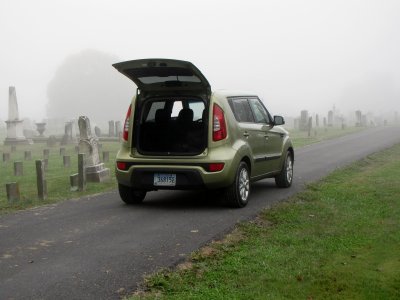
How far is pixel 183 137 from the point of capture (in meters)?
8.04

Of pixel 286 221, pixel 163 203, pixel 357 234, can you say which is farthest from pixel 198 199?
pixel 357 234

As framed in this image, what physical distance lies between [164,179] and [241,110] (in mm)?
1839

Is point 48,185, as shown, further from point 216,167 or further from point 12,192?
point 216,167

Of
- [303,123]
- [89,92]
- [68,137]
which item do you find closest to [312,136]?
[303,123]

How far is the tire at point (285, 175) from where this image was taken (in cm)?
983

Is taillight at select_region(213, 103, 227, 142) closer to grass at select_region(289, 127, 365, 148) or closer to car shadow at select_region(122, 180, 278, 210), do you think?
car shadow at select_region(122, 180, 278, 210)

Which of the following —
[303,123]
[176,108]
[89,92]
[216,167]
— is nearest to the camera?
[216,167]

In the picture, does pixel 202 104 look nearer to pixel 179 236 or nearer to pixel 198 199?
pixel 198 199

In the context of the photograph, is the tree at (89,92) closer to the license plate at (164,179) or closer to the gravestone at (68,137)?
the gravestone at (68,137)

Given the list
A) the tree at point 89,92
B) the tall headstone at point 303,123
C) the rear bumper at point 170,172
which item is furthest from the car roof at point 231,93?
the tree at point 89,92

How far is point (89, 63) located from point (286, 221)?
6037 centimetres

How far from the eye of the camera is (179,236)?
240 inches

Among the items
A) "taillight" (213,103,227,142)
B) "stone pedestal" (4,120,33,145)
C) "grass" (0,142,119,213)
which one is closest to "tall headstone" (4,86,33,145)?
"stone pedestal" (4,120,33,145)

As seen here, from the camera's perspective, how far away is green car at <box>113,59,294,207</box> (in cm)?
745
